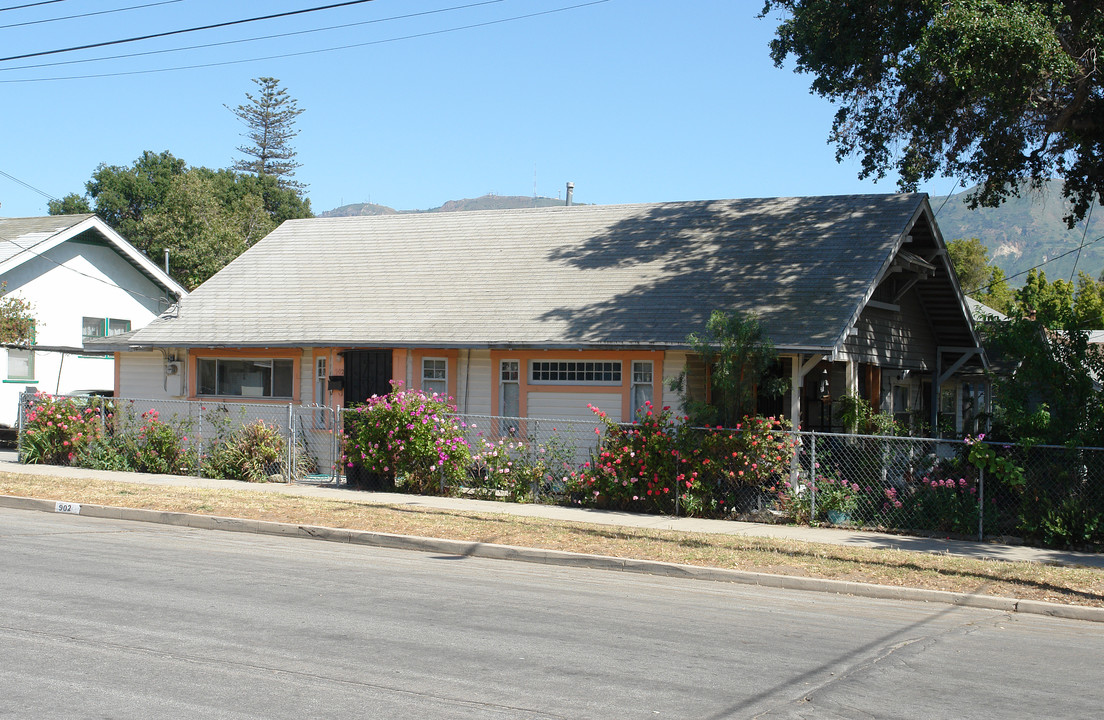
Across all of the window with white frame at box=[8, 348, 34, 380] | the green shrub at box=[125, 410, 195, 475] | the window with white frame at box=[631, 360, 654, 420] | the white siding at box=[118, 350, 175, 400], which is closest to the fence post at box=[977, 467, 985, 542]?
the window with white frame at box=[631, 360, 654, 420]

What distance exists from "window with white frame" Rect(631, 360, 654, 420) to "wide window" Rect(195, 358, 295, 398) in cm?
722

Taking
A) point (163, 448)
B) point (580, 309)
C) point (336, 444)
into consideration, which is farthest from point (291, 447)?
point (580, 309)

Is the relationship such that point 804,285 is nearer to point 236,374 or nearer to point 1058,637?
point 1058,637

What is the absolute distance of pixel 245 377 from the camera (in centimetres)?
2091

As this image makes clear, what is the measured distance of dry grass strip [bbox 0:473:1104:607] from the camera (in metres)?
10.2

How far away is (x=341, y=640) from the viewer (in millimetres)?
7320

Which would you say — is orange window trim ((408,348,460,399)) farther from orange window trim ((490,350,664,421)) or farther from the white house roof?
the white house roof

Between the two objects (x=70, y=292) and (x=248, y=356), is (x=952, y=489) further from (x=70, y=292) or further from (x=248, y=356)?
(x=70, y=292)

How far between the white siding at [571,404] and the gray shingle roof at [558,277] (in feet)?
3.87

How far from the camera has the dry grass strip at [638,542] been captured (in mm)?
10234

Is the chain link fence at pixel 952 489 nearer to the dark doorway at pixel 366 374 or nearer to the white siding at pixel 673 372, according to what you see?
the white siding at pixel 673 372

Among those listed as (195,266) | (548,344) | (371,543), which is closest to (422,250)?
(548,344)

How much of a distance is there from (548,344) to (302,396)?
5912 mm

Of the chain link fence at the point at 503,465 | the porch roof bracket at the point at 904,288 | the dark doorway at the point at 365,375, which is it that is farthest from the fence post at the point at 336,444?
the porch roof bracket at the point at 904,288
